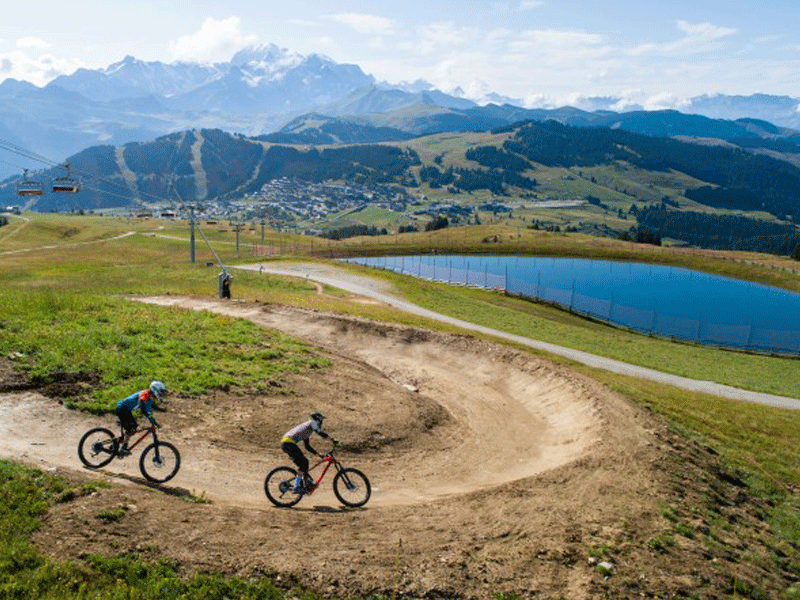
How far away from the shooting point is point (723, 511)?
68.9ft

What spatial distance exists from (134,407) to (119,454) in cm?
170

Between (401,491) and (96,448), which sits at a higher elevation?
(96,448)

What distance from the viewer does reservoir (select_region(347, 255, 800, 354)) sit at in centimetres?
8838

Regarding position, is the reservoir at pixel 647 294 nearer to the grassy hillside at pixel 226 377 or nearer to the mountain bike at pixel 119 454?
the grassy hillside at pixel 226 377

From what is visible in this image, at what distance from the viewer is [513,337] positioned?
59.9m

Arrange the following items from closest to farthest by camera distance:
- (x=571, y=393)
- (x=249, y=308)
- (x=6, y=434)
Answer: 1. (x=6, y=434)
2. (x=571, y=393)
3. (x=249, y=308)

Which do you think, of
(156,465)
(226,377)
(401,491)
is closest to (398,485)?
(401,491)

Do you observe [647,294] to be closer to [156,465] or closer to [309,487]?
[309,487]

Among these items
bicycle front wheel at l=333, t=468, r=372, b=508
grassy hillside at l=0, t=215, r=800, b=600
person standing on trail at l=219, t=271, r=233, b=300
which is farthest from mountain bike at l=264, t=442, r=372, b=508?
person standing on trail at l=219, t=271, r=233, b=300

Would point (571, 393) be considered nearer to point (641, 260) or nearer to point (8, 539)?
point (8, 539)

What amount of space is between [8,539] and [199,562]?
14.8 ft

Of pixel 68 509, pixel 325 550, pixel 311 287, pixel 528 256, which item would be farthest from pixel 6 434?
pixel 528 256

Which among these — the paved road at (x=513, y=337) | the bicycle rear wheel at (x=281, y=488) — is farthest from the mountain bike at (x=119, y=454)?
the paved road at (x=513, y=337)

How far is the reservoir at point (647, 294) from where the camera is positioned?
88.4 m
